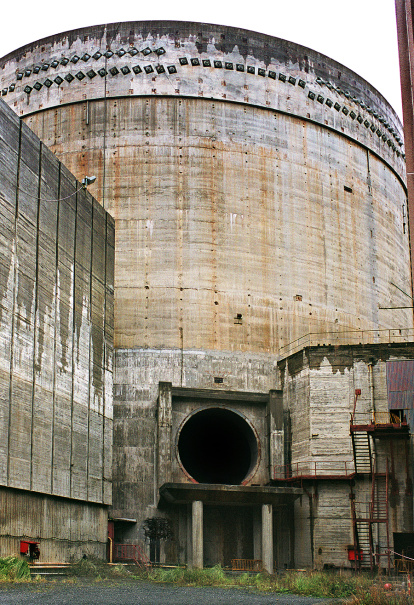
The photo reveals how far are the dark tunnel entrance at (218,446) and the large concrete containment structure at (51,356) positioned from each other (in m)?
6.42

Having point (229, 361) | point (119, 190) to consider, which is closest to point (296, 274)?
point (229, 361)

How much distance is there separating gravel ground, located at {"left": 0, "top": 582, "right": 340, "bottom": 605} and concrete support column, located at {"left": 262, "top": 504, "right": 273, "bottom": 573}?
10.1 meters

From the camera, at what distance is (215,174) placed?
42.1 m

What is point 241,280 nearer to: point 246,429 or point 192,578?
point 246,429

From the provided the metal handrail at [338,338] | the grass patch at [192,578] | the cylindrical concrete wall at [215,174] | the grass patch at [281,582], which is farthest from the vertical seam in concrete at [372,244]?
the grass patch at [192,578]

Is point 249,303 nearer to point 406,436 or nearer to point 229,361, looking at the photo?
point 229,361

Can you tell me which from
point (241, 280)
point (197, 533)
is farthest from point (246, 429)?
point (241, 280)

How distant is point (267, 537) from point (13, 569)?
45.5ft

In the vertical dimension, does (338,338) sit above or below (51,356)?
above

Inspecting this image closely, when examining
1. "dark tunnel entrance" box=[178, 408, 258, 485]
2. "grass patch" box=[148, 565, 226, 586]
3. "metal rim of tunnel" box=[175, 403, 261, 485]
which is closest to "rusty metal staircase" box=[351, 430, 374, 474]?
"metal rim of tunnel" box=[175, 403, 261, 485]

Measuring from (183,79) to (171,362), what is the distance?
46.9ft

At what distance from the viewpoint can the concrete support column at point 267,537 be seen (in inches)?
1390

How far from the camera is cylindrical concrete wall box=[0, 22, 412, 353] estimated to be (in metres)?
40.5

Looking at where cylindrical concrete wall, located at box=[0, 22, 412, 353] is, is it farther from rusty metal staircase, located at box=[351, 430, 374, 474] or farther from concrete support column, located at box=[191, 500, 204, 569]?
concrete support column, located at box=[191, 500, 204, 569]
